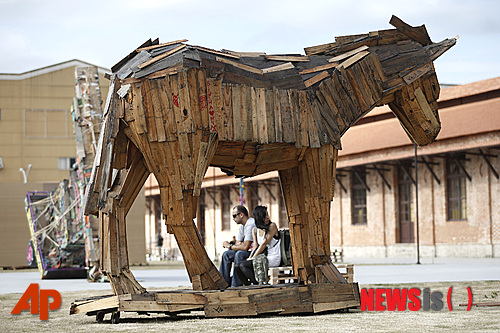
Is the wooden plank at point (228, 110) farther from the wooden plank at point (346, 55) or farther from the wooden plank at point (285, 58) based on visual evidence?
the wooden plank at point (346, 55)

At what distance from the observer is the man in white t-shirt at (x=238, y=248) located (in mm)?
10742

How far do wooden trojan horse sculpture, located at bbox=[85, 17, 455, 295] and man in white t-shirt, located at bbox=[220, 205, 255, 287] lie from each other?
1410 millimetres

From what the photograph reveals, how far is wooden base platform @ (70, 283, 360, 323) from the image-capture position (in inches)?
318

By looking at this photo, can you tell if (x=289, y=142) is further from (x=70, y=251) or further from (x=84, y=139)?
(x=70, y=251)

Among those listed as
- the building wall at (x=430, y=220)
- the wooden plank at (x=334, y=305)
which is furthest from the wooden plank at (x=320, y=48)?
the building wall at (x=430, y=220)

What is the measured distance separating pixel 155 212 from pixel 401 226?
22.2m

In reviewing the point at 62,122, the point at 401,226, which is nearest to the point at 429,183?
the point at 401,226

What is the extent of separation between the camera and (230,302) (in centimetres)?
823

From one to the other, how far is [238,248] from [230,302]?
2519 millimetres

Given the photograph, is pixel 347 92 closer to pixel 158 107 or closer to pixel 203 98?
pixel 203 98

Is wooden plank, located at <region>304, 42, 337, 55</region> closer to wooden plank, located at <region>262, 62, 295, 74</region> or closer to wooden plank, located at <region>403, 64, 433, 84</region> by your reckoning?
wooden plank, located at <region>262, 62, 295, 74</region>

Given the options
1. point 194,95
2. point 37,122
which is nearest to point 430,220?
point 37,122

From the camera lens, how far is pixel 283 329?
23.8 ft

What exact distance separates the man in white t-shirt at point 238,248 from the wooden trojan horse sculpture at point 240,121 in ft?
4.63
